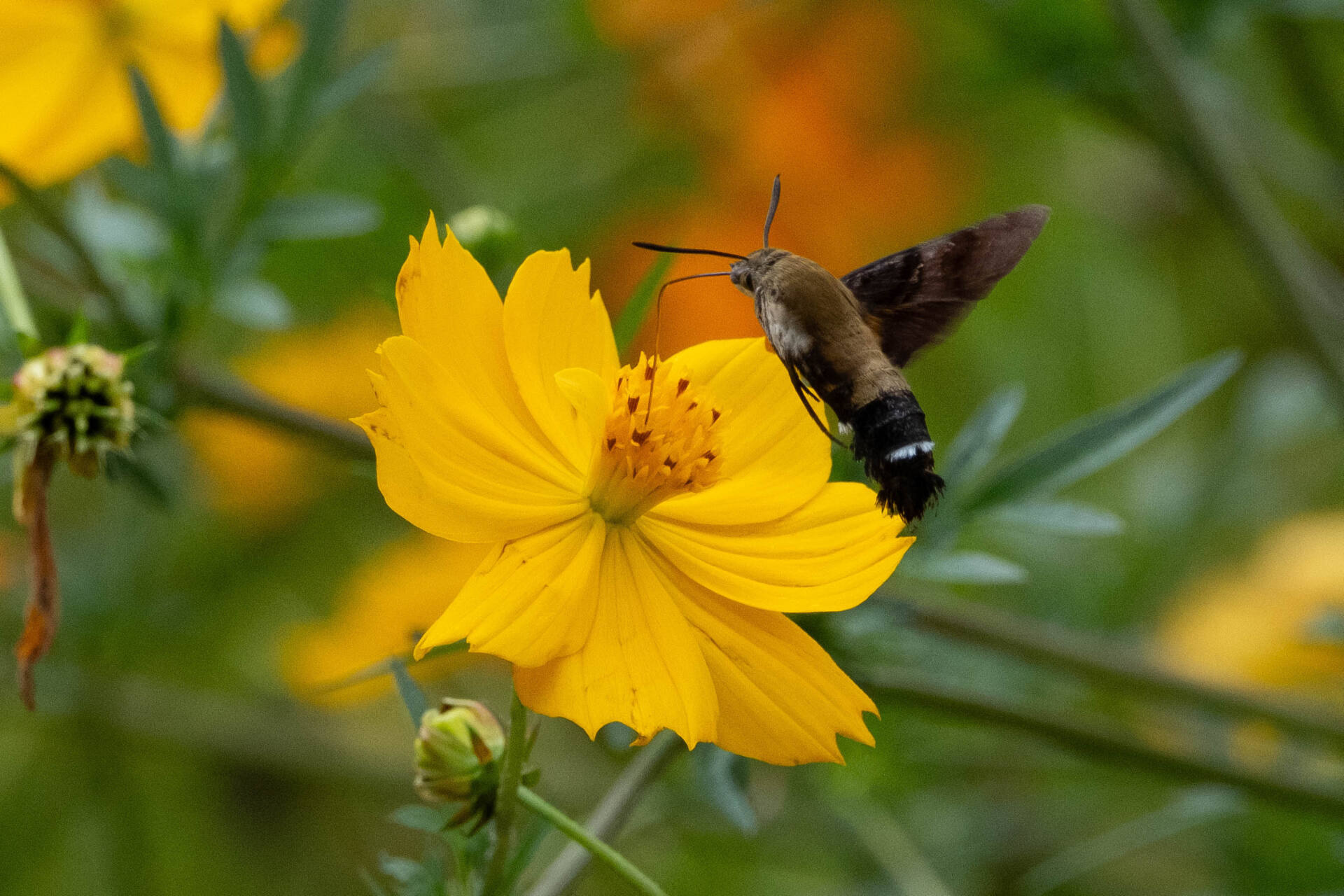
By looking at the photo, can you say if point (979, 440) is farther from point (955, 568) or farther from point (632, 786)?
point (632, 786)

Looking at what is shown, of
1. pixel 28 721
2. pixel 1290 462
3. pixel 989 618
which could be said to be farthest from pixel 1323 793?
pixel 28 721

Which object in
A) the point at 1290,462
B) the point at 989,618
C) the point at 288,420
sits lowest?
the point at 1290,462

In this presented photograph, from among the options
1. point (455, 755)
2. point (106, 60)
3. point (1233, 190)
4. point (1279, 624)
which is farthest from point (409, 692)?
point (1279, 624)

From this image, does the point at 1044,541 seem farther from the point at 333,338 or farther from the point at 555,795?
the point at 333,338

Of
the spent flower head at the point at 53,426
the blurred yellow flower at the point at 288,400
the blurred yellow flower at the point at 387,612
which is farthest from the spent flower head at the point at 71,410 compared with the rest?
the blurred yellow flower at the point at 288,400

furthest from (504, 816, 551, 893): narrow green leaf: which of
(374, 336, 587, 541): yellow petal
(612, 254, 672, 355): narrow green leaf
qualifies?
(612, 254, 672, 355): narrow green leaf

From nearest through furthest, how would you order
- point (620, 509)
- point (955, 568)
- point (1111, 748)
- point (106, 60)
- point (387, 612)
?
point (620, 509) < point (955, 568) < point (1111, 748) < point (106, 60) < point (387, 612)

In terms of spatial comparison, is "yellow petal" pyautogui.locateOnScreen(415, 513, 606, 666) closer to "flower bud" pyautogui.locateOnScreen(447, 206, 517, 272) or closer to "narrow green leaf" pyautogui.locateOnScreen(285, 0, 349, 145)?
"flower bud" pyautogui.locateOnScreen(447, 206, 517, 272)
